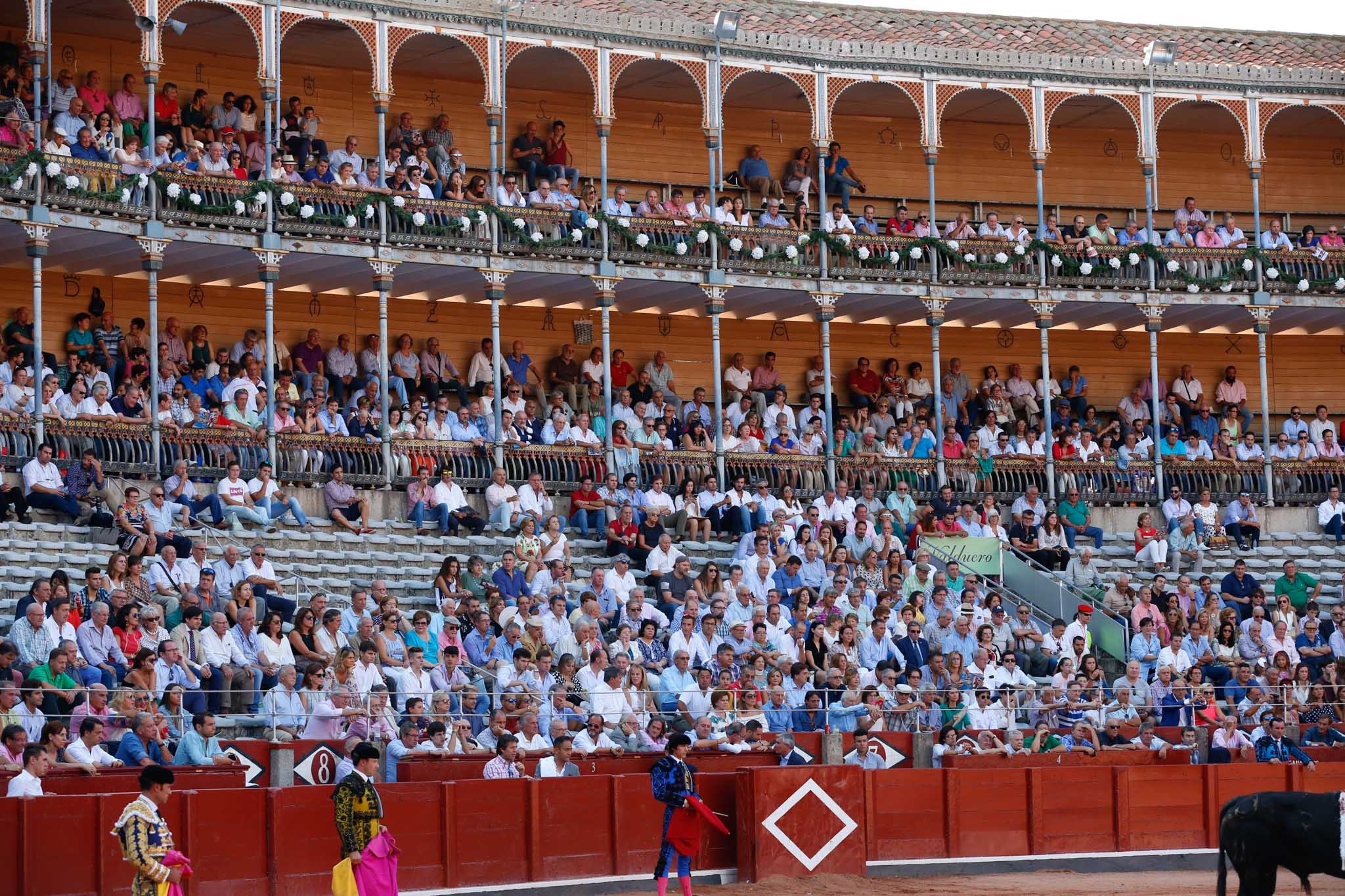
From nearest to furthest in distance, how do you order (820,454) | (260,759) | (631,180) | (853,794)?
(260,759), (853,794), (820,454), (631,180)

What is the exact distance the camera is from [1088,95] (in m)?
34.0

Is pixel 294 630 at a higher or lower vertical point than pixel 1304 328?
lower

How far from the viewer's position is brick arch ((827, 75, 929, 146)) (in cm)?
3244

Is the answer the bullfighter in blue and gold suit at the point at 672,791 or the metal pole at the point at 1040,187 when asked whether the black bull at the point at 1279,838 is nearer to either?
the bullfighter in blue and gold suit at the point at 672,791

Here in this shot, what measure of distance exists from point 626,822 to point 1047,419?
1566cm

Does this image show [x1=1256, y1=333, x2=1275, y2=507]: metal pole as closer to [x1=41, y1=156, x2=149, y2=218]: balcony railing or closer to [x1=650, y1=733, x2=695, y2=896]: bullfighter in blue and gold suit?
[x1=41, y1=156, x2=149, y2=218]: balcony railing

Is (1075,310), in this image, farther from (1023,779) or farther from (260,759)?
(260,759)

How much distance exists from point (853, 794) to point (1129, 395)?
1858 centimetres

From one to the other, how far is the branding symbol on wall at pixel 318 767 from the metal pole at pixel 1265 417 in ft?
61.7

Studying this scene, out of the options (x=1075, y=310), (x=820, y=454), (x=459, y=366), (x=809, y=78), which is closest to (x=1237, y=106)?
(x=1075, y=310)

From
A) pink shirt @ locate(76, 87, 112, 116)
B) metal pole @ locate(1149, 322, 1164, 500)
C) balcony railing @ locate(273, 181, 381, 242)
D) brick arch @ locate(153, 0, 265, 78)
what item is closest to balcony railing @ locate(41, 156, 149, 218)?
pink shirt @ locate(76, 87, 112, 116)

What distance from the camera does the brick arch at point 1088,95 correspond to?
33562 millimetres

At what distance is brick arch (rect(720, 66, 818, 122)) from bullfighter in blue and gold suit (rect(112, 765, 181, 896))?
2097 cm

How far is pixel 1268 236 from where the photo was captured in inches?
1345
